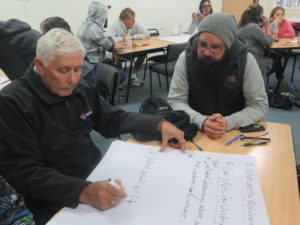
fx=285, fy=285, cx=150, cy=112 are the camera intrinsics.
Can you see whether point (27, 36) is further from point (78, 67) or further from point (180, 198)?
point (180, 198)

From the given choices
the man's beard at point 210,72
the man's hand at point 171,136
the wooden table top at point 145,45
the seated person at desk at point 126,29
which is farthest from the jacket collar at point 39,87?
the seated person at desk at point 126,29

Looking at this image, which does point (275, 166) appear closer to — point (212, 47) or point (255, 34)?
point (212, 47)

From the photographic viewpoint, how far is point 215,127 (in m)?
1.29

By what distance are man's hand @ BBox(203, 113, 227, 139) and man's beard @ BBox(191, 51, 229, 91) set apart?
0.33 m

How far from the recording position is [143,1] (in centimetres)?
583

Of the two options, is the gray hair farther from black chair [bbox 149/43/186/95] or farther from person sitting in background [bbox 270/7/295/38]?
person sitting in background [bbox 270/7/295/38]

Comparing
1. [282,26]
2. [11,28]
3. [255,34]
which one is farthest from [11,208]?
[282,26]

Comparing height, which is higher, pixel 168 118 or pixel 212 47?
pixel 212 47

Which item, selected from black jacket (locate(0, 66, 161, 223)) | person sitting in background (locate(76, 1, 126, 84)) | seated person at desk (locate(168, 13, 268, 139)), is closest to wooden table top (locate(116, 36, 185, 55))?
person sitting in background (locate(76, 1, 126, 84))

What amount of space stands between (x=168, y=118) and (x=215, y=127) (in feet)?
0.71

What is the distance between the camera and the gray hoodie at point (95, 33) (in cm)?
390

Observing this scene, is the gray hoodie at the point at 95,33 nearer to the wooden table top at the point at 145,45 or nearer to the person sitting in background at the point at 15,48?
the wooden table top at the point at 145,45

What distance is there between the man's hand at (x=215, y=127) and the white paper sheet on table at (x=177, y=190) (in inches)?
6.8

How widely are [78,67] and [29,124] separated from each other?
28 cm
